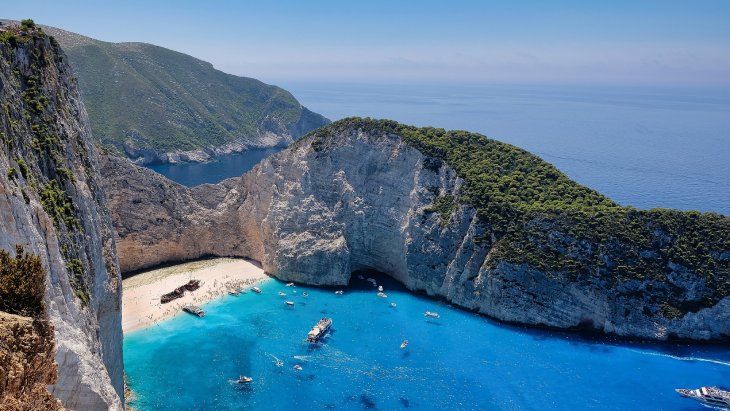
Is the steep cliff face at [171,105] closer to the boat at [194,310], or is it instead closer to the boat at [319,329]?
the boat at [194,310]

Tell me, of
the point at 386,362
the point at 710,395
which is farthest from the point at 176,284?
the point at 710,395

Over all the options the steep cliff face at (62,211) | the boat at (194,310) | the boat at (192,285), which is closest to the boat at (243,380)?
the steep cliff face at (62,211)

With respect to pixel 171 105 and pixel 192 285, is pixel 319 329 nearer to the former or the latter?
pixel 192 285

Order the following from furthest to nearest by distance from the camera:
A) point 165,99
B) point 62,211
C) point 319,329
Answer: point 165,99 → point 319,329 → point 62,211

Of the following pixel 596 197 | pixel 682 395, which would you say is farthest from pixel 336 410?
pixel 596 197

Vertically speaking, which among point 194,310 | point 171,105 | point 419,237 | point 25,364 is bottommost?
point 194,310

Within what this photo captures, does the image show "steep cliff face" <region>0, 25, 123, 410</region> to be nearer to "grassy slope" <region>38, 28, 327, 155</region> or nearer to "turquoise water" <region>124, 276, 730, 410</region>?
"turquoise water" <region>124, 276, 730, 410</region>

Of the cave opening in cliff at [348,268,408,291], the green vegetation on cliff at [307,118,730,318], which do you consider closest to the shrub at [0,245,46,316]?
the green vegetation on cliff at [307,118,730,318]
